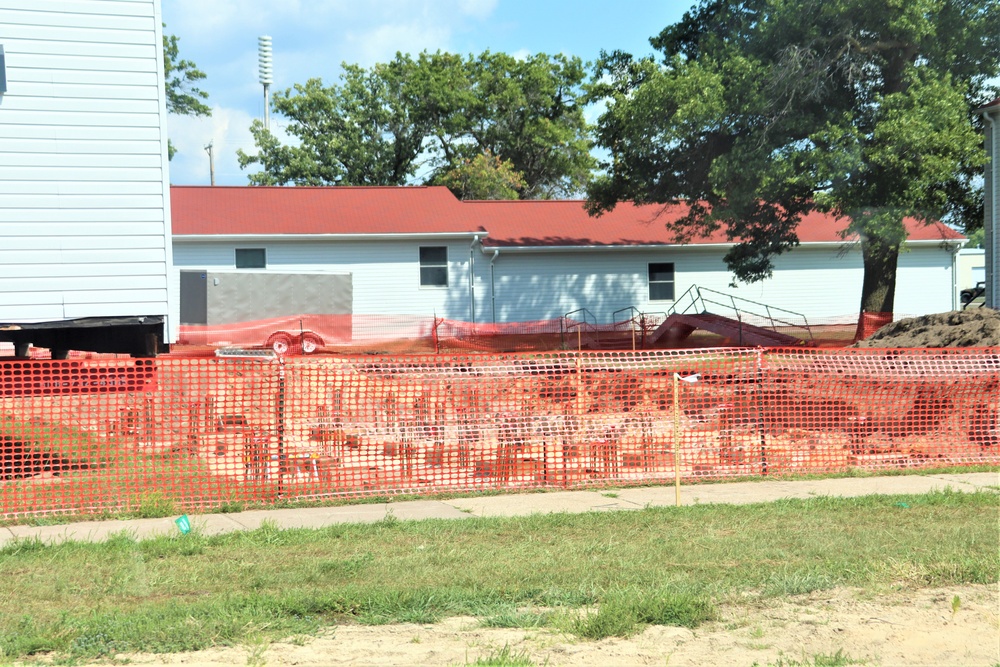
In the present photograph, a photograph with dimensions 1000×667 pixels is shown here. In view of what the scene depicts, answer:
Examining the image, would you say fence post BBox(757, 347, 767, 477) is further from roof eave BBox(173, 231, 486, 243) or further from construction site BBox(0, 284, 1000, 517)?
roof eave BBox(173, 231, 486, 243)

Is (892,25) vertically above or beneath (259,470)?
above

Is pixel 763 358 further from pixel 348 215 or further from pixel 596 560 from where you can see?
pixel 348 215

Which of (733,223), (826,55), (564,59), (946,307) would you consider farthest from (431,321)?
(564,59)

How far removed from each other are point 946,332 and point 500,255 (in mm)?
17493

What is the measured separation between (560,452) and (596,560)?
407cm

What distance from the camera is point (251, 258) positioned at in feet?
96.4

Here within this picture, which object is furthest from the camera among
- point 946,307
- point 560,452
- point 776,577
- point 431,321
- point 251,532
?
point 946,307

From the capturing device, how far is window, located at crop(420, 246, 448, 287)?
30391mm

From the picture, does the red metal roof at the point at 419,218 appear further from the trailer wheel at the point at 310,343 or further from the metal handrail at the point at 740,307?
A: the trailer wheel at the point at 310,343

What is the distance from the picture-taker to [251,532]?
7898 millimetres

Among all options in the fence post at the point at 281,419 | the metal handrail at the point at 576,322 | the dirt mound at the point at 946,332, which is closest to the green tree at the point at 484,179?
the metal handrail at the point at 576,322

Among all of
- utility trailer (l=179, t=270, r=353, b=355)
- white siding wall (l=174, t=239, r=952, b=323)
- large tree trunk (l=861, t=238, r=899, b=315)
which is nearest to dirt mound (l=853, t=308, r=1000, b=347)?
large tree trunk (l=861, t=238, r=899, b=315)

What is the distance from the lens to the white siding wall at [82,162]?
12.0 meters

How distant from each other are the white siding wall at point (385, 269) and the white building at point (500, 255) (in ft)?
0.11
